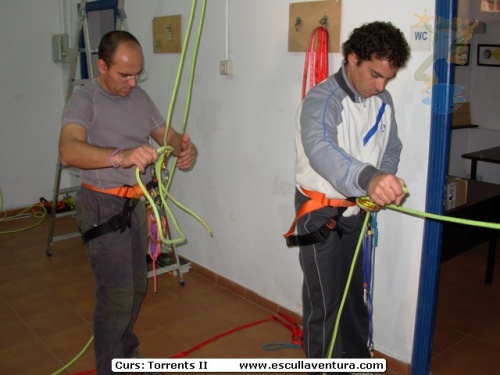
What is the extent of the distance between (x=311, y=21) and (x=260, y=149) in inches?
31.3

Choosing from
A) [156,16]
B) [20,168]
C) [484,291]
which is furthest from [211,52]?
[20,168]

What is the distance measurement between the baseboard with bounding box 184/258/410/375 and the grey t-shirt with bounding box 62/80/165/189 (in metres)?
1.29

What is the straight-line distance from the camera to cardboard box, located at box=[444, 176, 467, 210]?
2.56 m

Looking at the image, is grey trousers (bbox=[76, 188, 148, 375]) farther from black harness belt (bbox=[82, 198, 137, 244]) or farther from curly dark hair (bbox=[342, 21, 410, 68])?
curly dark hair (bbox=[342, 21, 410, 68])

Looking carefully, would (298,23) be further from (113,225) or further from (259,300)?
(259,300)

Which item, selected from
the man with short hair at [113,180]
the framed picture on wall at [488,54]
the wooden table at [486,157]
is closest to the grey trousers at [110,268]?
the man with short hair at [113,180]

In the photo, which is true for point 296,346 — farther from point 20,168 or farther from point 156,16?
point 20,168

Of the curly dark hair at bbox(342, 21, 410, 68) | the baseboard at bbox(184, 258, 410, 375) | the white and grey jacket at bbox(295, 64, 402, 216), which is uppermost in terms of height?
the curly dark hair at bbox(342, 21, 410, 68)

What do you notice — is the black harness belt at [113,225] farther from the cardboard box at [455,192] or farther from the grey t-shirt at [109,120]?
the cardboard box at [455,192]

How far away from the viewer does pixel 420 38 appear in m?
2.15

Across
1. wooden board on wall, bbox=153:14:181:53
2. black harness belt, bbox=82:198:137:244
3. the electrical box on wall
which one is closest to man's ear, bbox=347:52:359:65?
black harness belt, bbox=82:198:137:244

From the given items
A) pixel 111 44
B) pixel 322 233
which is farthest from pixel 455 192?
pixel 111 44

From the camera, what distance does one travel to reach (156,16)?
3650 mm

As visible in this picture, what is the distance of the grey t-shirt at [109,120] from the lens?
80.1 inches
